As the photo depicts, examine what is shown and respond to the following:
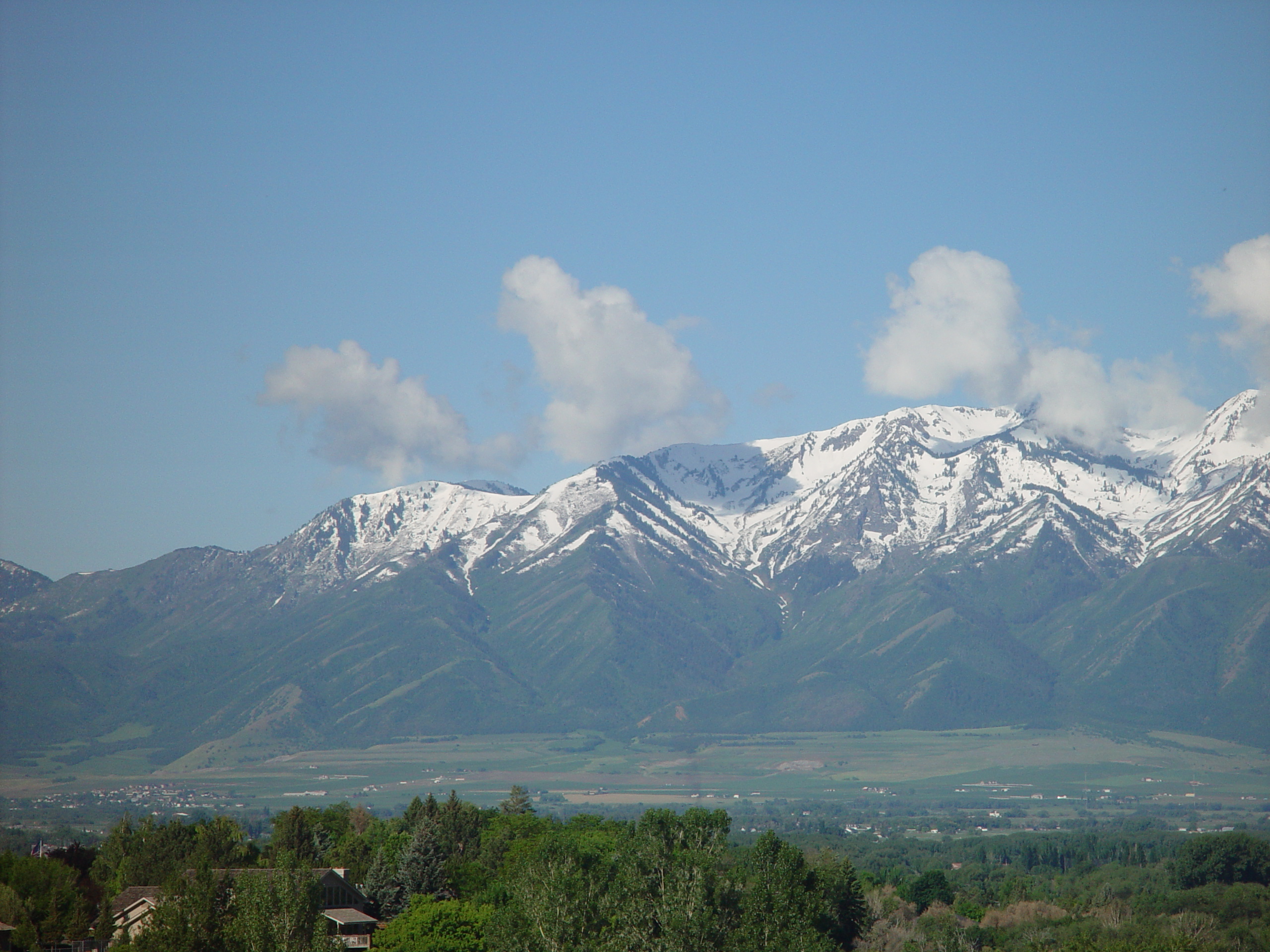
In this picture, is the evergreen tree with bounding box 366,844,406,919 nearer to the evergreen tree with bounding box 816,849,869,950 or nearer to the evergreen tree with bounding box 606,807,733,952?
the evergreen tree with bounding box 606,807,733,952

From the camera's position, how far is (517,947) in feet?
316

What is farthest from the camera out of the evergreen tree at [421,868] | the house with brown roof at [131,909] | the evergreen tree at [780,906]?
the evergreen tree at [421,868]

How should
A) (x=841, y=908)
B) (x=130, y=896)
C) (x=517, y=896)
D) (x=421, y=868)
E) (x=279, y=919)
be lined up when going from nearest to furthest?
(x=279, y=919) < (x=517, y=896) < (x=130, y=896) < (x=421, y=868) < (x=841, y=908)

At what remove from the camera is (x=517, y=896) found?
4272 inches

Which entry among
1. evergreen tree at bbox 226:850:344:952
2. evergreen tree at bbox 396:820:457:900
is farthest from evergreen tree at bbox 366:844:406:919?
evergreen tree at bbox 226:850:344:952

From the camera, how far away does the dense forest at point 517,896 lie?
296 ft

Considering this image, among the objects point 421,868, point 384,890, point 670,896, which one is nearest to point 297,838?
point 421,868

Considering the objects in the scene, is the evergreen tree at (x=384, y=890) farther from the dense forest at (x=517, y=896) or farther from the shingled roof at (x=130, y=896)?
the shingled roof at (x=130, y=896)

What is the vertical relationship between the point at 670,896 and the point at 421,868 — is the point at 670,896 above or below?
below

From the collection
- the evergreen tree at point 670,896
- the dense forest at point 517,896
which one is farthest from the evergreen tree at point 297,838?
the evergreen tree at point 670,896

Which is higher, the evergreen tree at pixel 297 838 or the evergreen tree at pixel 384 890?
the evergreen tree at pixel 297 838

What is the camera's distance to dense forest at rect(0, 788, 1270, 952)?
296 feet

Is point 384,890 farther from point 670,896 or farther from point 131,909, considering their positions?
point 670,896

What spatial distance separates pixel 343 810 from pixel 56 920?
94.7 metres
